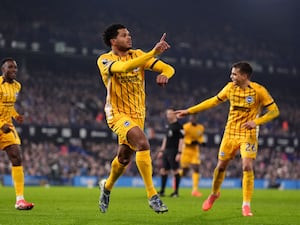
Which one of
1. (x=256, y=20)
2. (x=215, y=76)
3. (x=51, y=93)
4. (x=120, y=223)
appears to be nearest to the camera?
(x=120, y=223)

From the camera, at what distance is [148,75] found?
166ft

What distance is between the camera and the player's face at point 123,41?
31.2ft

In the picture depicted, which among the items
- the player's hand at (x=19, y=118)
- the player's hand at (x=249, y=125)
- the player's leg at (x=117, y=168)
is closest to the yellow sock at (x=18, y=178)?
the player's hand at (x=19, y=118)

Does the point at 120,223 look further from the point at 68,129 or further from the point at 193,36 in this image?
the point at 193,36

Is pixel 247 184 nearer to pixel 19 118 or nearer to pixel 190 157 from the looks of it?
pixel 19 118

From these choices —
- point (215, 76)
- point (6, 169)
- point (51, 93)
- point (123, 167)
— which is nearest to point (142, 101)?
point (123, 167)

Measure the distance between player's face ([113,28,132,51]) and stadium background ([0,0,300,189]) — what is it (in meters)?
24.6

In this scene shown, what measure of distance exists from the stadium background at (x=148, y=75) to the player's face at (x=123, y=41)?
2461cm

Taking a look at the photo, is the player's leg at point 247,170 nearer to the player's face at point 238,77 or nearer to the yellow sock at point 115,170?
the player's face at point 238,77

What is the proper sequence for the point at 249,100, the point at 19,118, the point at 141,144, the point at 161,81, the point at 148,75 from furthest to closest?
1. the point at 148,75
2. the point at 19,118
3. the point at 249,100
4. the point at 141,144
5. the point at 161,81

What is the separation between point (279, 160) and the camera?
44625 millimetres

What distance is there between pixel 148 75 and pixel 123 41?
1614 inches

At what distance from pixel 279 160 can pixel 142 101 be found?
120 feet

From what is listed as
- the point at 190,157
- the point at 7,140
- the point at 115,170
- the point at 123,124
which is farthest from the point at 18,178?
the point at 190,157
